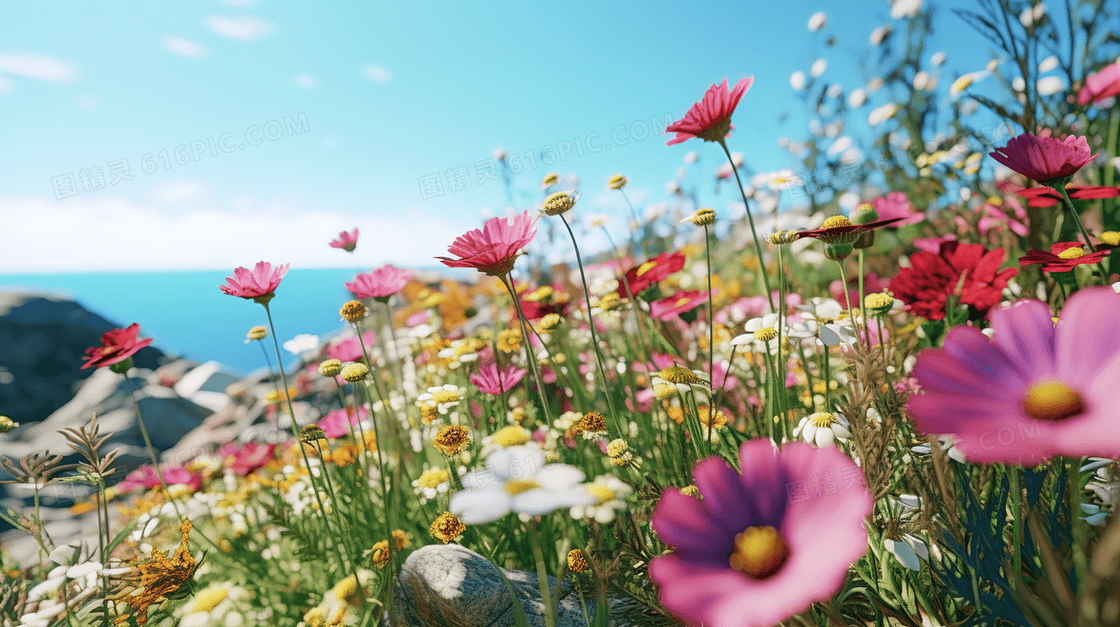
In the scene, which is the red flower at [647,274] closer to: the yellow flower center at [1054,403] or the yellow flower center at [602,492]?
the yellow flower center at [602,492]

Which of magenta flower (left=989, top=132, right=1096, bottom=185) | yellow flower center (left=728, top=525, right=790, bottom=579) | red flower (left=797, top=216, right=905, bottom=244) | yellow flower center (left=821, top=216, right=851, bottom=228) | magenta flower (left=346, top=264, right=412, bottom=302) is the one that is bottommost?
yellow flower center (left=728, top=525, right=790, bottom=579)

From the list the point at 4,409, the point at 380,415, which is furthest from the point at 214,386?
the point at 380,415

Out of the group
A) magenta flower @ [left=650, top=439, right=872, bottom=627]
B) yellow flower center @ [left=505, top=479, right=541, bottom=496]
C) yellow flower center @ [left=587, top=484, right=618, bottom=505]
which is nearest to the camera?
magenta flower @ [left=650, top=439, right=872, bottom=627]

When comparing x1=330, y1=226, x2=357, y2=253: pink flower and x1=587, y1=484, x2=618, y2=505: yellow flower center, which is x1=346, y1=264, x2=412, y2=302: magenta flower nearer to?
x1=330, y1=226, x2=357, y2=253: pink flower

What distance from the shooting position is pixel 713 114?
829mm

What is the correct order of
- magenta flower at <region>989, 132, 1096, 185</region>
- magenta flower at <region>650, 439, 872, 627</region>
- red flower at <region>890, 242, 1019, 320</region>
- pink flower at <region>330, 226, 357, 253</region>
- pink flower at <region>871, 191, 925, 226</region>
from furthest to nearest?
pink flower at <region>871, 191, 925, 226</region>
pink flower at <region>330, 226, 357, 253</region>
red flower at <region>890, 242, 1019, 320</region>
magenta flower at <region>989, 132, 1096, 185</region>
magenta flower at <region>650, 439, 872, 627</region>

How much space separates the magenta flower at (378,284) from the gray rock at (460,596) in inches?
24.9

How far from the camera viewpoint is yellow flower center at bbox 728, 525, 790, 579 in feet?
1.35

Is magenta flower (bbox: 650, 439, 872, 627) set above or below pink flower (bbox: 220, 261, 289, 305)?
below

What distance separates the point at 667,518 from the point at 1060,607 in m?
0.34

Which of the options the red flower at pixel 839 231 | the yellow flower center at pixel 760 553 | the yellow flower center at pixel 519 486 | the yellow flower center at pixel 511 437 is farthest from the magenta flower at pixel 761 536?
the red flower at pixel 839 231

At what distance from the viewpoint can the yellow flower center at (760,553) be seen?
16.2 inches

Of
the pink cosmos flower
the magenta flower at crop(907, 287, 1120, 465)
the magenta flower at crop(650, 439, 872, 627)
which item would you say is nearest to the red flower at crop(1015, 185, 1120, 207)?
the magenta flower at crop(907, 287, 1120, 465)

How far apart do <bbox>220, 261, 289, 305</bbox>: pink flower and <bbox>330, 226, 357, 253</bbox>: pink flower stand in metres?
0.51
